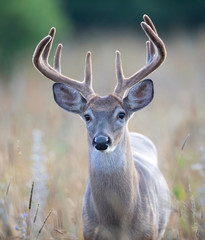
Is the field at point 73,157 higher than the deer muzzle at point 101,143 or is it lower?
lower

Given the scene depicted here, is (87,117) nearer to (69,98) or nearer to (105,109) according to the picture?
(105,109)

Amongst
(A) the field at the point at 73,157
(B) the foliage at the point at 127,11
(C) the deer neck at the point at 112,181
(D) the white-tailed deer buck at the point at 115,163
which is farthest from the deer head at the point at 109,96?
(B) the foliage at the point at 127,11

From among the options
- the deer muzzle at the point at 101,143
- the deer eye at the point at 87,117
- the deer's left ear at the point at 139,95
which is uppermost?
the deer's left ear at the point at 139,95

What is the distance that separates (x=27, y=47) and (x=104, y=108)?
58.6 feet

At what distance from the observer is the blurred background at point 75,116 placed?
5.48 meters

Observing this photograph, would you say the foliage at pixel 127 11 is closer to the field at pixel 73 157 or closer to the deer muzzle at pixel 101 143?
the field at pixel 73 157

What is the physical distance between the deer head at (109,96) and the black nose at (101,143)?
0.08 meters

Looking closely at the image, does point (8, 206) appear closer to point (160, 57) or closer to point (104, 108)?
point (104, 108)

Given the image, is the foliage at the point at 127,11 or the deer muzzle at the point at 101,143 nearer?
the deer muzzle at the point at 101,143

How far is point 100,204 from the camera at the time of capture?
525cm

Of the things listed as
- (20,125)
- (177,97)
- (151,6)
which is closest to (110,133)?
(20,125)

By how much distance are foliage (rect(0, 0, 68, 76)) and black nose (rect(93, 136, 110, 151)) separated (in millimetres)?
16604

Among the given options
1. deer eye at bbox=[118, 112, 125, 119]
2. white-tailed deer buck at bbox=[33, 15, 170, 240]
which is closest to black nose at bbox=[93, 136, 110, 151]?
white-tailed deer buck at bbox=[33, 15, 170, 240]

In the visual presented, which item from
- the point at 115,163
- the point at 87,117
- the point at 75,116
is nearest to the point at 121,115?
the point at 87,117
